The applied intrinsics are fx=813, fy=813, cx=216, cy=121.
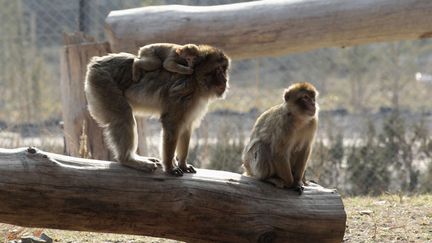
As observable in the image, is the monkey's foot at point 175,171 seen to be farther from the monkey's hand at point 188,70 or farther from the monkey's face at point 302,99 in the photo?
the monkey's face at point 302,99

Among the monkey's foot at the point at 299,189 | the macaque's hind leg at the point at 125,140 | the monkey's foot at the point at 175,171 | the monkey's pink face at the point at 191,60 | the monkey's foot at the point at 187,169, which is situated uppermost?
the monkey's pink face at the point at 191,60

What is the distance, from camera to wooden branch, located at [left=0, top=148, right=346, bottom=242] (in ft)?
19.4

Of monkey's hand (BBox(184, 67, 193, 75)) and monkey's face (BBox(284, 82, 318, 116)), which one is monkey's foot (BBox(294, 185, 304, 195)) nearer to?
monkey's face (BBox(284, 82, 318, 116))

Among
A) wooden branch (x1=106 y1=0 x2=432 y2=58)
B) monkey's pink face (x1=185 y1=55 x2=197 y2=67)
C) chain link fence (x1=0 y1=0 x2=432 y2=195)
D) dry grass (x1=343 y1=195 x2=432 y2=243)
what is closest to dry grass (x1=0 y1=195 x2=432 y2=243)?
dry grass (x1=343 y1=195 x2=432 y2=243)

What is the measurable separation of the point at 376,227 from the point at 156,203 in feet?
8.47

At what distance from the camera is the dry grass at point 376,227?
7.51 meters

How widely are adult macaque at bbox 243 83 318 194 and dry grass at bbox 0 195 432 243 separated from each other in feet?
3.34

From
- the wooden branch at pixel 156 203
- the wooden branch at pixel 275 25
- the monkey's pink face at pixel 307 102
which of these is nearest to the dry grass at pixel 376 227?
the wooden branch at pixel 156 203

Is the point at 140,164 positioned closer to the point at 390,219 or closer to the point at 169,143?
the point at 169,143

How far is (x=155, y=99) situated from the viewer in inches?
265

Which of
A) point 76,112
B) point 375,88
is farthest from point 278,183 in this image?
point 375,88

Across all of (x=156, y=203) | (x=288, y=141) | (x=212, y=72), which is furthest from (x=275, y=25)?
(x=156, y=203)

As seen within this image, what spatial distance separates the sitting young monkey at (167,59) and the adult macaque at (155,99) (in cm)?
6

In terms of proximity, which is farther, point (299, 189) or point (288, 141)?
point (288, 141)
